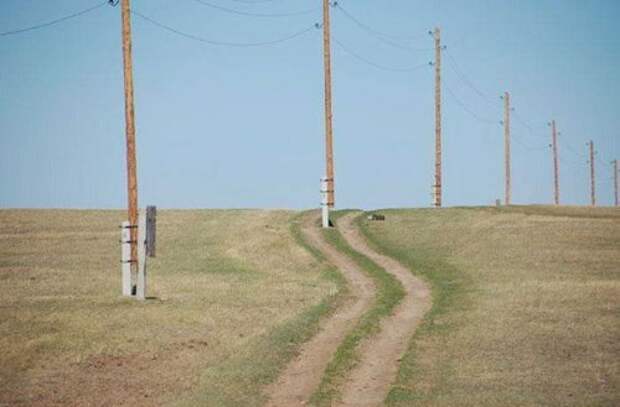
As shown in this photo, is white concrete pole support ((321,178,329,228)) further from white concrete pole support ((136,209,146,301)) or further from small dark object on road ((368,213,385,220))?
white concrete pole support ((136,209,146,301))

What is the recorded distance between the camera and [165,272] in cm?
3303

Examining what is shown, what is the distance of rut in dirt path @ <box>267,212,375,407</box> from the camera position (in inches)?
591

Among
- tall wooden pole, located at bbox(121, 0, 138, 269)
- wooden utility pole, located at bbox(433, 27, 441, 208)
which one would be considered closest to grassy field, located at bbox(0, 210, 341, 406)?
tall wooden pole, located at bbox(121, 0, 138, 269)

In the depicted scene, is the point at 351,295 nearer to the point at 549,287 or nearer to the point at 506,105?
the point at 549,287

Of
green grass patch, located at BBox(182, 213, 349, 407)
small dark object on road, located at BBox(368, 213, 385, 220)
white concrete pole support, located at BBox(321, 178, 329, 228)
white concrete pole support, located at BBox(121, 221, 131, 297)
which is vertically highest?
white concrete pole support, located at BBox(321, 178, 329, 228)

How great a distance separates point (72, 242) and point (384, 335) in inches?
1178

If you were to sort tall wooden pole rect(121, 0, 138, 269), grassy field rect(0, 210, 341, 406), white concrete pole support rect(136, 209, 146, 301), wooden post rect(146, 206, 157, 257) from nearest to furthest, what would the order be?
grassy field rect(0, 210, 341, 406)
wooden post rect(146, 206, 157, 257)
white concrete pole support rect(136, 209, 146, 301)
tall wooden pole rect(121, 0, 138, 269)

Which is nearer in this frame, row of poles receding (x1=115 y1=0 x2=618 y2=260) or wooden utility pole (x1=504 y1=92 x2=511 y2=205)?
row of poles receding (x1=115 y1=0 x2=618 y2=260)

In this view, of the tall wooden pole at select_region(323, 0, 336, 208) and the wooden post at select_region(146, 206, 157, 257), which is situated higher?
the tall wooden pole at select_region(323, 0, 336, 208)

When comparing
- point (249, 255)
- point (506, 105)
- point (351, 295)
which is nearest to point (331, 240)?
point (249, 255)

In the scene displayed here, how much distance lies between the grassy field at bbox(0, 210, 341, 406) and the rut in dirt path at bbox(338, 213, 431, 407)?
180 centimetres

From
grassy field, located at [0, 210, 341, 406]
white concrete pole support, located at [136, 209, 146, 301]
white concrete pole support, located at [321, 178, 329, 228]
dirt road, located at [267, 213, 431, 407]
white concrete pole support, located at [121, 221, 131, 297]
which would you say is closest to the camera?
dirt road, located at [267, 213, 431, 407]

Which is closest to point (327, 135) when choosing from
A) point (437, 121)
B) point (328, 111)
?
point (328, 111)

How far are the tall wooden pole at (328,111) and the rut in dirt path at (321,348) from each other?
15.1 meters
